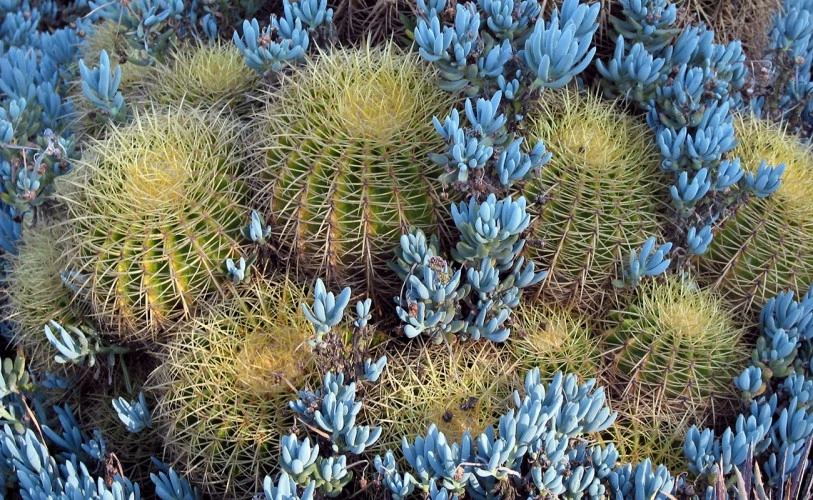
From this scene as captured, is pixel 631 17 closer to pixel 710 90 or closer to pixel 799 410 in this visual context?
pixel 710 90

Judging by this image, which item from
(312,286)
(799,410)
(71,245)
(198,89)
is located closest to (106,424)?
(71,245)

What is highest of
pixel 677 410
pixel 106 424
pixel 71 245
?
pixel 71 245

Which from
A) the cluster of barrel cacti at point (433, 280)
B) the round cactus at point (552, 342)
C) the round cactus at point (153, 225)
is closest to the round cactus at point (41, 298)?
the cluster of barrel cacti at point (433, 280)

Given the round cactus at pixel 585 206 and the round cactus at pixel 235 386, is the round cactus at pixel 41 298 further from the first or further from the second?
the round cactus at pixel 585 206

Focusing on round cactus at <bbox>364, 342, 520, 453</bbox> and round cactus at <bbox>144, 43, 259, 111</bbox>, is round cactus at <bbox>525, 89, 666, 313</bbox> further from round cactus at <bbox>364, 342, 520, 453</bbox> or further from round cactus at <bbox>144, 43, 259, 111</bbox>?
round cactus at <bbox>144, 43, 259, 111</bbox>

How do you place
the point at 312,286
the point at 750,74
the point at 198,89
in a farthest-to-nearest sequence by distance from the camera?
1. the point at 750,74
2. the point at 198,89
3. the point at 312,286

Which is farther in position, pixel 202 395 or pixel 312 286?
pixel 312 286

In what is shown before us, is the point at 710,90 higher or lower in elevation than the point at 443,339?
higher
